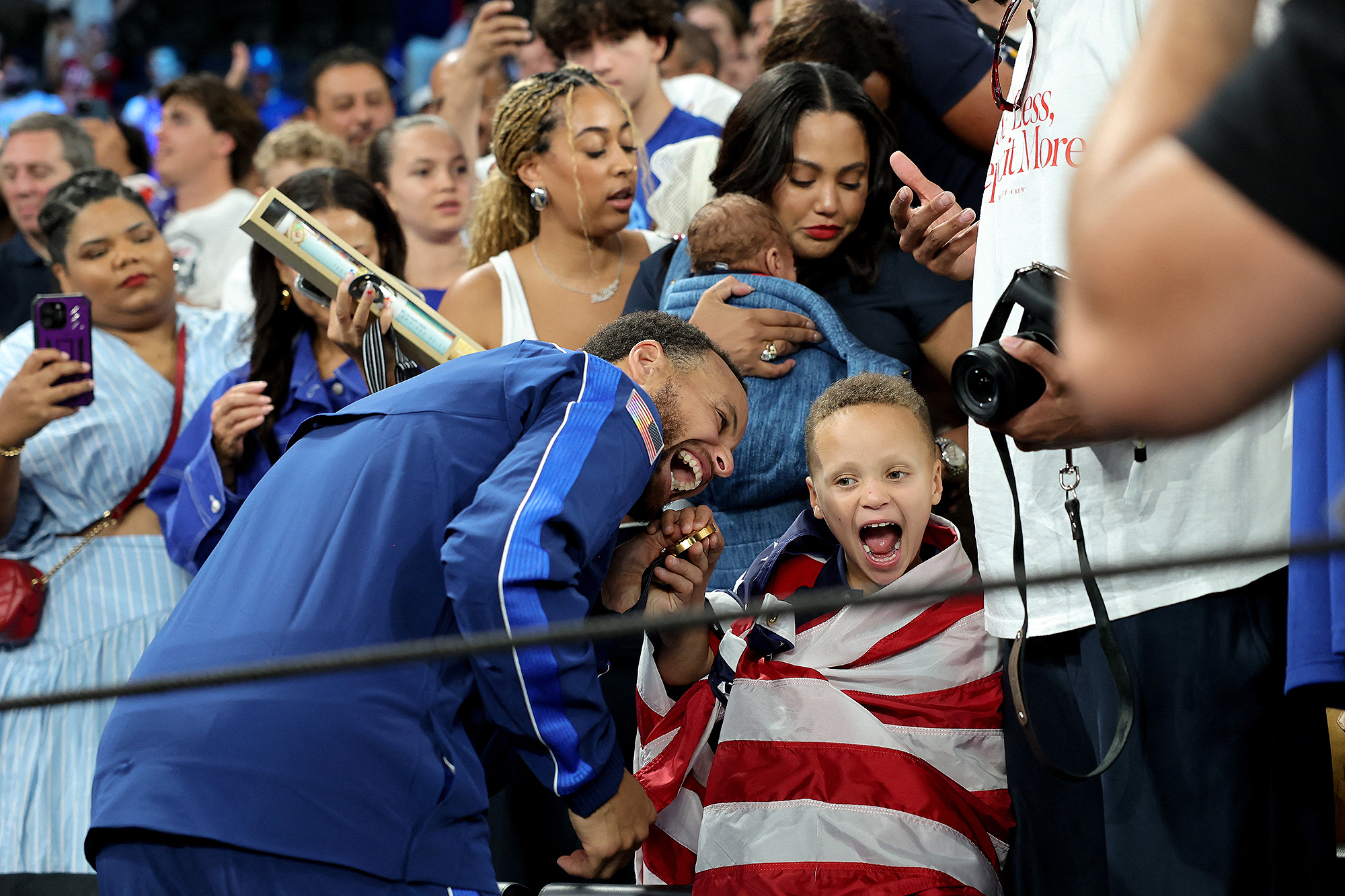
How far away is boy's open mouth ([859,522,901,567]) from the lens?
204 centimetres

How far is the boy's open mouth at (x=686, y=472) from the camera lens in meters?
1.91

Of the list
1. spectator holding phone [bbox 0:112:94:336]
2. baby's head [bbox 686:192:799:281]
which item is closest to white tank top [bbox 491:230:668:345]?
baby's head [bbox 686:192:799:281]

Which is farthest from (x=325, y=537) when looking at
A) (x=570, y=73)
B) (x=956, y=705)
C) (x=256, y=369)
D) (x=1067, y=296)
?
(x=570, y=73)

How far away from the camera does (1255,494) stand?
1560 mm

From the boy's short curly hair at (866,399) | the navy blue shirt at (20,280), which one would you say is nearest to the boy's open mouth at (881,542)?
the boy's short curly hair at (866,399)

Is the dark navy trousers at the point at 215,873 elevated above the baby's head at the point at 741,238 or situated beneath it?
situated beneath

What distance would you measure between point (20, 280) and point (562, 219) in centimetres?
260

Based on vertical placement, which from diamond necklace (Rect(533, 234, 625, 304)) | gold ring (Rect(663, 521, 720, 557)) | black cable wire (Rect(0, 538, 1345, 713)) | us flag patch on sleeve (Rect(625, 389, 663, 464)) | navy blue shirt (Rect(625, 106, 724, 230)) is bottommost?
black cable wire (Rect(0, 538, 1345, 713))

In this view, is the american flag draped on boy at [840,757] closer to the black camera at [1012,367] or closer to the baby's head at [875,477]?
the baby's head at [875,477]

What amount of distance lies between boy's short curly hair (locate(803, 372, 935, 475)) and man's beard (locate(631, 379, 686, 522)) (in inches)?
12.3

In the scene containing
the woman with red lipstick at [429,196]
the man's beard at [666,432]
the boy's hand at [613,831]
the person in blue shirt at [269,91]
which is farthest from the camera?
the person in blue shirt at [269,91]

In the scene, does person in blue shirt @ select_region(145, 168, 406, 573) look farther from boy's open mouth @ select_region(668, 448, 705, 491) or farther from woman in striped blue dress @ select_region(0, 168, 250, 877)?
boy's open mouth @ select_region(668, 448, 705, 491)

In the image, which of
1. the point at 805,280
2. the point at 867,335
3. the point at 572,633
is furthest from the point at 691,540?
the point at 572,633

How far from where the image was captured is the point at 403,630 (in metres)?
1.56
